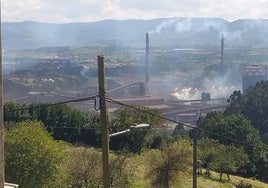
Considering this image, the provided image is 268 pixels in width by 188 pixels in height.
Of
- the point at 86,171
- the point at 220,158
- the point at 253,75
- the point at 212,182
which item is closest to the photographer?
the point at 86,171

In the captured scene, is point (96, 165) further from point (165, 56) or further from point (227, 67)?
point (165, 56)

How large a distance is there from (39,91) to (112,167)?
72.5 m

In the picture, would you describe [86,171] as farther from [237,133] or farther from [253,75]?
[253,75]

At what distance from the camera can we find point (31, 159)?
A: 12953mm

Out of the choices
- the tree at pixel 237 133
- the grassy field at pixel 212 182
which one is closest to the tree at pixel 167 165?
the grassy field at pixel 212 182

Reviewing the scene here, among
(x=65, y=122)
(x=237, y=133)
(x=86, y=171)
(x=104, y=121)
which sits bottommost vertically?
(x=237, y=133)

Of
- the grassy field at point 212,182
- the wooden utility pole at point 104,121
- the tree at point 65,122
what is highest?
the wooden utility pole at point 104,121

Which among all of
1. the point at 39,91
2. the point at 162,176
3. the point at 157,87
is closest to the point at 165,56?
the point at 157,87

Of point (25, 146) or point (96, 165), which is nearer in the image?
point (25, 146)

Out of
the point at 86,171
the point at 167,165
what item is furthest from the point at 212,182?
the point at 86,171

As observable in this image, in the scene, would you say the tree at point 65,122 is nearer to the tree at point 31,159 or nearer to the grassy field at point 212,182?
the grassy field at point 212,182

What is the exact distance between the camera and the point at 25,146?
13.0 m

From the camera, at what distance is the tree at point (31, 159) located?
506 inches

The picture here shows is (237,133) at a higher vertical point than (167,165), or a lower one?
lower
